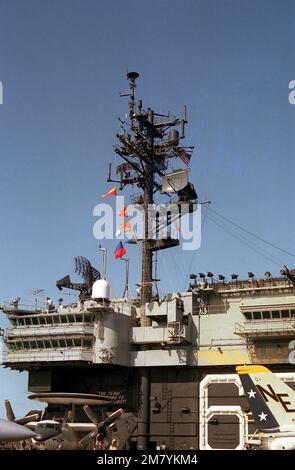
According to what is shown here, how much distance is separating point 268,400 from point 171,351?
1516cm

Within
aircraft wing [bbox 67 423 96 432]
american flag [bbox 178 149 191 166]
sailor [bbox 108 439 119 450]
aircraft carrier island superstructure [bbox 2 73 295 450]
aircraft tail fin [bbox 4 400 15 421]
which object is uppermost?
american flag [bbox 178 149 191 166]

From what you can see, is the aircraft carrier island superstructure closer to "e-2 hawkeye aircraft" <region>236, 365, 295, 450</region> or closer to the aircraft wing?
the aircraft wing

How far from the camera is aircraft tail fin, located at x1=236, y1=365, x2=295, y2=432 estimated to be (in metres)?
32.7

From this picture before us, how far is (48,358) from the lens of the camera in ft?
160

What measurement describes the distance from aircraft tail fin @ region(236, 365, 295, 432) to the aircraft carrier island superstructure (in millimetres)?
10406

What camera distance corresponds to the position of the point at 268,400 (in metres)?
33.4

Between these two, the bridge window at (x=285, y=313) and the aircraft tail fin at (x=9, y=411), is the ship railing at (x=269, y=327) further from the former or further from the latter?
the aircraft tail fin at (x=9, y=411)

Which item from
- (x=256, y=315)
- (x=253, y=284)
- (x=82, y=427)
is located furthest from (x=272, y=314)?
(x=82, y=427)

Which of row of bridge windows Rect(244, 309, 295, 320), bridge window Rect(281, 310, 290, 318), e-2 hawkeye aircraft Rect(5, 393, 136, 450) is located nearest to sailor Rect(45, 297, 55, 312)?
e-2 hawkeye aircraft Rect(5, 393, 136, 450)

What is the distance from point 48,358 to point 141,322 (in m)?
7.98

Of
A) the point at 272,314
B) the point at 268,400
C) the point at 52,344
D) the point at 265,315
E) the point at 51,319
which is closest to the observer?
the point at 268,400

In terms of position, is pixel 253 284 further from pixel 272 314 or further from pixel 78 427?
pixel 78 427

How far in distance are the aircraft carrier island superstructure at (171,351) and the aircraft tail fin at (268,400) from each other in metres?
10.4
